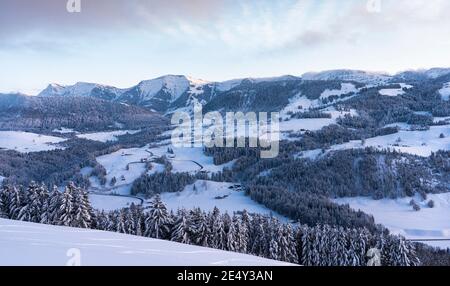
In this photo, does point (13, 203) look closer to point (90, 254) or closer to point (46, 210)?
point (46, 210)

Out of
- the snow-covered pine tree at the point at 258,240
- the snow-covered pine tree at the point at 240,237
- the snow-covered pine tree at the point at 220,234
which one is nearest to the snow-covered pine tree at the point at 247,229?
the snow-covered pine tree at the point at 258,240

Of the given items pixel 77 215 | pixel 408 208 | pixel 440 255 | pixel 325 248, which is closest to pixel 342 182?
pixel 408 208

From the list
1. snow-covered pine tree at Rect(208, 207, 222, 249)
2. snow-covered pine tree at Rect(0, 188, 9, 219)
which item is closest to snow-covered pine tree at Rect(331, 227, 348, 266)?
snow-covered pine tree at Rect(208, 207, 222, 249)

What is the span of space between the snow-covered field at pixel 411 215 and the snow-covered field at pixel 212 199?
3154cm

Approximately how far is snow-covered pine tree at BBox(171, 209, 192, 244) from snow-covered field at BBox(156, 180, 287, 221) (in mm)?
73619

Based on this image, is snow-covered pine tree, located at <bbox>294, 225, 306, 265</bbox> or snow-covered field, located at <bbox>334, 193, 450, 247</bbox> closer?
snow-covered pine tree, located at <bbox>294, 225, 306, 265</bbox>

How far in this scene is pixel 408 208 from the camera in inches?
5566

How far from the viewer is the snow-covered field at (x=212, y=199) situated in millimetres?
146913

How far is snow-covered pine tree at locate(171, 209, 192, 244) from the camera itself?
62272 millimetres

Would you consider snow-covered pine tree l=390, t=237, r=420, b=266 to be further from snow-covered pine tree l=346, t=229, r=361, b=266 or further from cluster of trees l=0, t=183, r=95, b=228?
cluster of trees l=0, t=183, r=95, b=228

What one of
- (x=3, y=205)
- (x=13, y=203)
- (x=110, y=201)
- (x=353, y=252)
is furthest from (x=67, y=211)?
(x=110, y=201)
